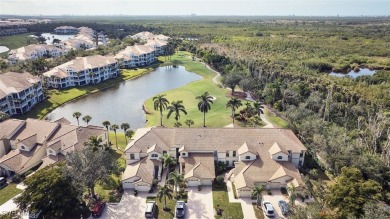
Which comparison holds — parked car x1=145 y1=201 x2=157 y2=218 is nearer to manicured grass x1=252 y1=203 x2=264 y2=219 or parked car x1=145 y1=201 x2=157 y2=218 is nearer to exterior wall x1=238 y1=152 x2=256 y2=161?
manicured grass x1=252 y1=203 x2=264 y2=219

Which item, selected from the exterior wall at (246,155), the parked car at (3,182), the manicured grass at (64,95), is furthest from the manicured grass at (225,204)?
the manicured grass at (64,95)

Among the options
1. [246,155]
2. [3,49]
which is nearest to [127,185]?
[246,155]

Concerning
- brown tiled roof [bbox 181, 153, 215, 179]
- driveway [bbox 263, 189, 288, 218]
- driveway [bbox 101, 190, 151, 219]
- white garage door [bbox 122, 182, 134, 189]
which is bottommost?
driveway [bbox 101, 190, 151, 219]

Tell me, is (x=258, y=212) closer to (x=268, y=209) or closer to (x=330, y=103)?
(x=268, y=209)

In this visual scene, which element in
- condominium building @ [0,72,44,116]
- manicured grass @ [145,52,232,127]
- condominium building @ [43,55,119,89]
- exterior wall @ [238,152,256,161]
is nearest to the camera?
exterior wall @ [238,152,256,161]

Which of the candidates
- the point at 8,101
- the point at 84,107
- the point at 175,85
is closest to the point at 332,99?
the point at 175,85

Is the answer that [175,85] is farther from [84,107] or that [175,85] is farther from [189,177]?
[189,177]

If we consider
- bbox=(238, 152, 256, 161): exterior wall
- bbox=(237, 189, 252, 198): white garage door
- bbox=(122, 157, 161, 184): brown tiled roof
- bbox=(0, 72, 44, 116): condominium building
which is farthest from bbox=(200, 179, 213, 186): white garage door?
bbox=(0, 72, 44, 116): condominium building
